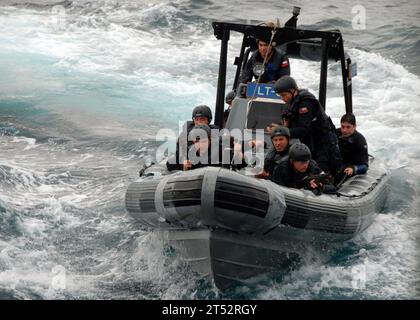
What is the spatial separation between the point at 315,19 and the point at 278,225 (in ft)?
39.5

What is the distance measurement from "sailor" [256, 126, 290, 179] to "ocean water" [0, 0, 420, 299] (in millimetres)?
885

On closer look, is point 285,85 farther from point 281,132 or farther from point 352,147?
point 352,147

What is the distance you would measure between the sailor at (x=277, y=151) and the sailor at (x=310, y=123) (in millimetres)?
421

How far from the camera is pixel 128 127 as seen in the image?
38.8ft

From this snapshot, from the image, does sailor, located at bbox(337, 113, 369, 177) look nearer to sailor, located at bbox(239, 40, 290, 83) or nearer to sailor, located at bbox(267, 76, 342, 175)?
sailor, located at bbox(267, 76, 342, 175)

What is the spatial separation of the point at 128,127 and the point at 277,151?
5.20 meters

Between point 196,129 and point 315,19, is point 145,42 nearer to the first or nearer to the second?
point 315,19

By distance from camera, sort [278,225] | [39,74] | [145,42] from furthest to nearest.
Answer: [145,42] → [39,74] → [278,225]

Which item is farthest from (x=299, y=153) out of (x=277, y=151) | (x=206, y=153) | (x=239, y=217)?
(x=239, y=217)

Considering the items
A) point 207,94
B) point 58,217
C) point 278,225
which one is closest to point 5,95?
point 207,94

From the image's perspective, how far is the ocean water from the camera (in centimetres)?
672

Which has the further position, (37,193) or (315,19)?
(315,19)

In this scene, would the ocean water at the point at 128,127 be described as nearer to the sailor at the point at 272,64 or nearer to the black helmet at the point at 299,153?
the sailor at the point at 272,64

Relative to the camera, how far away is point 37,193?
882cm
